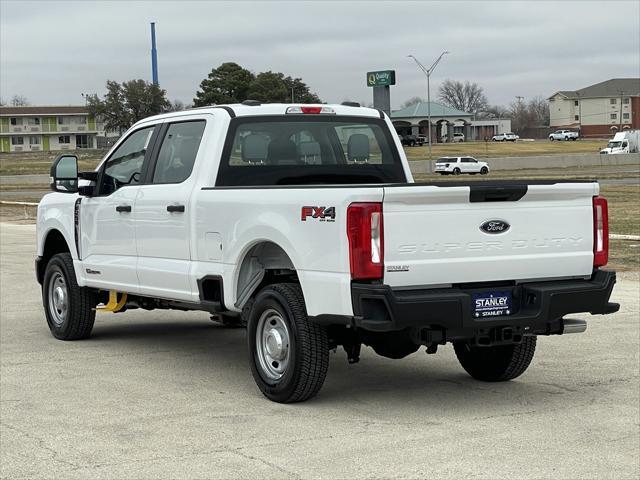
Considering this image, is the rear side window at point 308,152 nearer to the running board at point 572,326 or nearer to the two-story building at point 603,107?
the running board at point 572,326

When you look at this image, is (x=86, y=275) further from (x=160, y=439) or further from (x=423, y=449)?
(x=423, y=449)

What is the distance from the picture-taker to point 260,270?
8344mm

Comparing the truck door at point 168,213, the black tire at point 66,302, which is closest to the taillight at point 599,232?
the truck door at point 168,213

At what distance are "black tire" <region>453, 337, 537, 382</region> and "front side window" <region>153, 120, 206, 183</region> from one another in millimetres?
2674

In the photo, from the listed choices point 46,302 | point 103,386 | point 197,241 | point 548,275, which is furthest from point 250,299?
point 46,302

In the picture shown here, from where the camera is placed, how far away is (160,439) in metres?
6.85

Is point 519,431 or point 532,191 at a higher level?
point 532,191

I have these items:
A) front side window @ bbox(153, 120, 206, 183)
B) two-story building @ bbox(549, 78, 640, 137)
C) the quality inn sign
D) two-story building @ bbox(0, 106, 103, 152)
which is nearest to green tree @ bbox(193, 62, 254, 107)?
the quality inn sign

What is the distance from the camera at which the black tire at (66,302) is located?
423 inches

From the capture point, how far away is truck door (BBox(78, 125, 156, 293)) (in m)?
9.76

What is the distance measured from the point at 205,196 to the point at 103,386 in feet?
5.55

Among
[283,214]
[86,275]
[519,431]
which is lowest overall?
[519,431]

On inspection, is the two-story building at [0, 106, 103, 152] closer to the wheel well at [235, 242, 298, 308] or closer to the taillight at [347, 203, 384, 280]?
the wheel well at [235, 242, 298, 308]

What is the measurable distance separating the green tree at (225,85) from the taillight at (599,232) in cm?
9157
